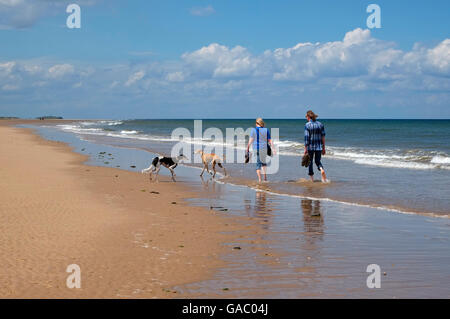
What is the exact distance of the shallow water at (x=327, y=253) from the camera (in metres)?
4.95

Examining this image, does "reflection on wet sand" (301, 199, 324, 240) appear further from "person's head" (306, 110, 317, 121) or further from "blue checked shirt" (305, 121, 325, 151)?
"person's head" (306, 110, 317, 121)

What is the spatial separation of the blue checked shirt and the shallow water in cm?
323

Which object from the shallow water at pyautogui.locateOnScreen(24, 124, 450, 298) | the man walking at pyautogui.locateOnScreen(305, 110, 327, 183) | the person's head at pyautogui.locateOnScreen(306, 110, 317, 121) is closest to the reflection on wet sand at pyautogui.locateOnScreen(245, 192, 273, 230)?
the shallow water at pyautogui.locateOnScreen(24, 124, 450, 298)

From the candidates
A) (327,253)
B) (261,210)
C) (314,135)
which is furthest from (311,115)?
(327,253)

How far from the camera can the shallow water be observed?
195 inches

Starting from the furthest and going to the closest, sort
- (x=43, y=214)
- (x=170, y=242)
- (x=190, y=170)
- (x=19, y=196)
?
(x=190, y=170) → (x=19, y=196) → (x=43, y=214) → (x=170, y=242)

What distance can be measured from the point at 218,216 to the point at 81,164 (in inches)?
424

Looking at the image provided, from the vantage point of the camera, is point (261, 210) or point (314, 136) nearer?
point (261, 210)

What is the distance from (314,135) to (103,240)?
8.16 meters

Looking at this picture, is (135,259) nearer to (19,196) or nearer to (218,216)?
(218,216)

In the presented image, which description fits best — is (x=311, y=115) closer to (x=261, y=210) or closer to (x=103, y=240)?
(x=261, y=210)

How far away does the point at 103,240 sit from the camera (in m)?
6.71
